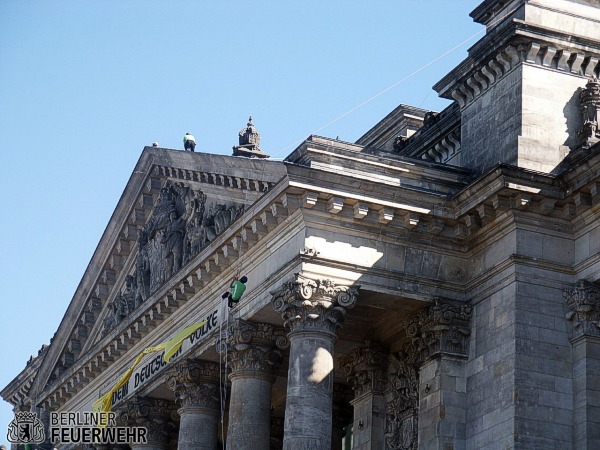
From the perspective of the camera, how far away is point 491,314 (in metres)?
40.8

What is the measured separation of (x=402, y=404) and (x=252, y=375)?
3.97 metres

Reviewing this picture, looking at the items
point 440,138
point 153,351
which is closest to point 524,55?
point 440,138

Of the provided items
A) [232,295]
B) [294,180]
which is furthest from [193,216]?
[294,180]

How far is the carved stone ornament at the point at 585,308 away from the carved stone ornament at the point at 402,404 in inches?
201

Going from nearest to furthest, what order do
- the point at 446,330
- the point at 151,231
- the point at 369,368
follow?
the point at 446,330
the point at 369,368
the point at 151,231

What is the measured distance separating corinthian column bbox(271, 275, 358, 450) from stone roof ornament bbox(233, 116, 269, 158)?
22.1ft

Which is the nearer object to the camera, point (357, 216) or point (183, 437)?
point (357, 216)

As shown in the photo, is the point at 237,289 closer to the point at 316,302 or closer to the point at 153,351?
the point at 316,302

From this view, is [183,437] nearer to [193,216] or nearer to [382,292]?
[193,216]

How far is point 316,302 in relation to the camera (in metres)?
40.6

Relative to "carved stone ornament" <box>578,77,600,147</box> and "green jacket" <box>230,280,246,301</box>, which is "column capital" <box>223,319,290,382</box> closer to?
"green jacket" <box>230,280,246,301</box>

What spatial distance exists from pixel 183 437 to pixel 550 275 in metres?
12.6

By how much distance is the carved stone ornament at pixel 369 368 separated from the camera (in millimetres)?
45031

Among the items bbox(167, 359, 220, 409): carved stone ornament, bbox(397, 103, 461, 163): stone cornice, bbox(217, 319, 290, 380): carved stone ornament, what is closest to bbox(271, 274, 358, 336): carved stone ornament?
bbox(217, 319, 290, 380): carved stone ornament
